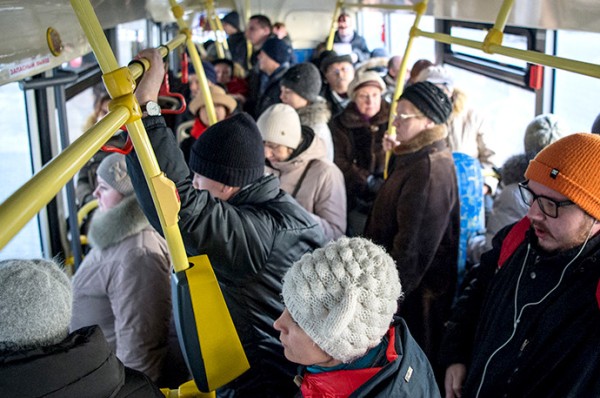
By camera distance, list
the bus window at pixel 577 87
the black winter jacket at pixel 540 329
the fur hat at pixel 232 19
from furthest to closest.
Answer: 1. the fur hat at pixel 232 19
2. the bus window at pixel 577 87
3. the black winter jacket at pixel 540 329

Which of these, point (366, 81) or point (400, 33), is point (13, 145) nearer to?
point (366, 81)

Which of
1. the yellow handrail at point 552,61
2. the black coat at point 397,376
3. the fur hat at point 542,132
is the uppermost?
the yellow handrail at point 552,61

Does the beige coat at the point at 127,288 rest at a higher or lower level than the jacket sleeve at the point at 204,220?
lower

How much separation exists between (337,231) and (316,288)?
1.89 metres

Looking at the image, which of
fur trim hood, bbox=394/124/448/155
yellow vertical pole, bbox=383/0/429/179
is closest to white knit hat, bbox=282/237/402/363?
fur trim hood, bbox=394/124/448/155

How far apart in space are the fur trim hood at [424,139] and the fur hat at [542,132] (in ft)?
1.79

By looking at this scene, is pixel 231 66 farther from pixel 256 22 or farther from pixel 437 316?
pixel 437 316

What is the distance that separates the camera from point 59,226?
333cm

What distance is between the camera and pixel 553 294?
5.98 feet

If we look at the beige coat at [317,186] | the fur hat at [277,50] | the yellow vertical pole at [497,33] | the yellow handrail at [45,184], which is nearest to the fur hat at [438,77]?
the beige coat at [317,186]

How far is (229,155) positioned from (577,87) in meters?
2.82

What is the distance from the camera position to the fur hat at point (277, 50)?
5758 millimetres

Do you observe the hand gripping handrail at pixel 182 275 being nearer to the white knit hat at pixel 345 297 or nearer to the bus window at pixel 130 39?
the white knit hat at pixel 345 297

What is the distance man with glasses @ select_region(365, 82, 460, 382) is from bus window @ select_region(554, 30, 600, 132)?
1407mm
